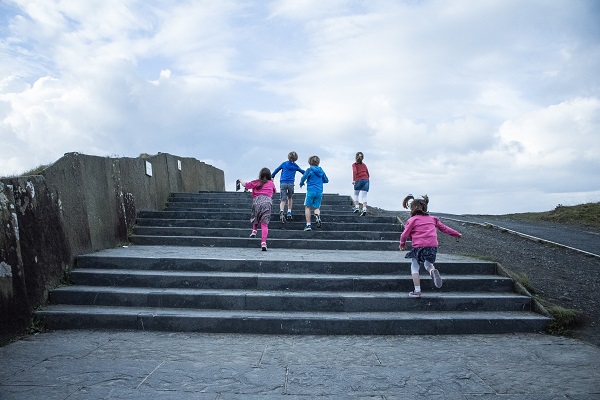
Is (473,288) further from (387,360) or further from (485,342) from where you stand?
(387,360)

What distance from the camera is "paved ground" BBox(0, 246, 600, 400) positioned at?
3795 mm

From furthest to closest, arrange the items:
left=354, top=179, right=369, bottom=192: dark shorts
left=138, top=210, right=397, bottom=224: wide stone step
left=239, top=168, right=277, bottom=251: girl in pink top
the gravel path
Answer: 1. left=354, top=179, right=369, bottom=192: dark shorts
2. left=138, top=210, right=397, bottom=224: wide stone step
3. left=239, top=168, right=277, bottom=251: girl in pink top
4. the gravel path

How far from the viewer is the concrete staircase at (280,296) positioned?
18.9ft

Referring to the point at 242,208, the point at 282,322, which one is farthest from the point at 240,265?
the point at 242,208

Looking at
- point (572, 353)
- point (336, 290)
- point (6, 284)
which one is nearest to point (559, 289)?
point (572, 353)

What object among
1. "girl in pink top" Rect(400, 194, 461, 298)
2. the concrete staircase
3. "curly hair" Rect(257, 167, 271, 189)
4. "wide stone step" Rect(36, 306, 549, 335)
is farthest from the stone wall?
"girl in pink top" Rect(400, 194, 461, 298)

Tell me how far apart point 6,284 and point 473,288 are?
6.53m

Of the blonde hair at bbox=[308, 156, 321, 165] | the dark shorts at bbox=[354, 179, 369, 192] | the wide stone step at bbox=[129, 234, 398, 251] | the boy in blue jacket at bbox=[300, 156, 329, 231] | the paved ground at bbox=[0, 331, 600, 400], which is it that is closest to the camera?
the paved ground at bbox=[0, 331, 600, 400]

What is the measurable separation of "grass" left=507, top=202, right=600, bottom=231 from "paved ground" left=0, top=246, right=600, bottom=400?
33.5ft

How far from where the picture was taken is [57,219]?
6816 mm

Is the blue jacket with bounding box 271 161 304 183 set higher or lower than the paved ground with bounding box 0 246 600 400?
higher

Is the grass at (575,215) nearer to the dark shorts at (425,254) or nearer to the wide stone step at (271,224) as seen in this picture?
the wide stone step at (271,224)

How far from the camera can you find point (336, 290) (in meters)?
6.71

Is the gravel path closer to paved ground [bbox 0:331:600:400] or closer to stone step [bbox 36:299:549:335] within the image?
stone step [bbox 36:299:549:335]
